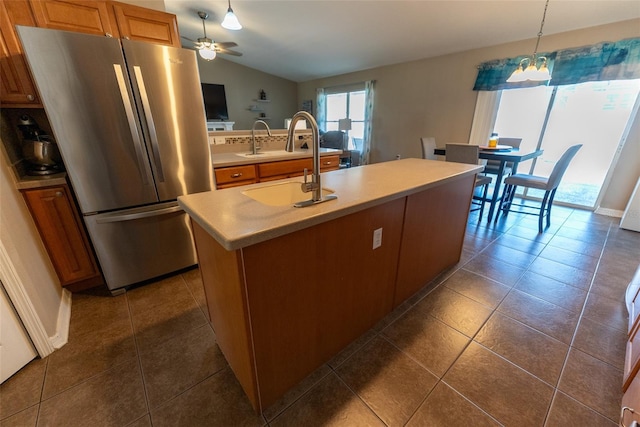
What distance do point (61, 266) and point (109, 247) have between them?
35cm

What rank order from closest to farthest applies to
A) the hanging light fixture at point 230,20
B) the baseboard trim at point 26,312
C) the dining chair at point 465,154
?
the baseboard trim at point 26,312 < the dining chair at point 465,154 < the hanging light fixture at point 230,20

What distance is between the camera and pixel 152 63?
5.41 feet

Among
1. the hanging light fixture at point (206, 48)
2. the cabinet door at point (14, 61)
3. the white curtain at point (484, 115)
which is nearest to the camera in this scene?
the cabinet door at point (14, 61)

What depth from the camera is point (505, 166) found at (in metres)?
3.46

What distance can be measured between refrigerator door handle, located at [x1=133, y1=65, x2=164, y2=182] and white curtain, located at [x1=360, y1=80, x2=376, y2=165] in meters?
5.15

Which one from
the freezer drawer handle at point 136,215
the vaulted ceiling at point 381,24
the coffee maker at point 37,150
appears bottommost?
the freezer drawer handle at point 136,215

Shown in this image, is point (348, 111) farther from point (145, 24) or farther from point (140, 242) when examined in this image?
point (140, 242)

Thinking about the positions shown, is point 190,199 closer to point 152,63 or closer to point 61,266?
point 152,63

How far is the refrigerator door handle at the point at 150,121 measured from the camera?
1.61 meters

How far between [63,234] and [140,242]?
459 mm

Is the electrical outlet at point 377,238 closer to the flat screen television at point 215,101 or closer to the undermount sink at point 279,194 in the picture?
the undermount sink at point 279,194

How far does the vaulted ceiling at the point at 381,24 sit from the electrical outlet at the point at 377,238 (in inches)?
129

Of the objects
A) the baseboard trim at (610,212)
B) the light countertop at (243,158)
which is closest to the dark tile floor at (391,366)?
the light countertop at (243,158)

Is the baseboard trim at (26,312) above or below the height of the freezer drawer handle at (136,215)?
below
